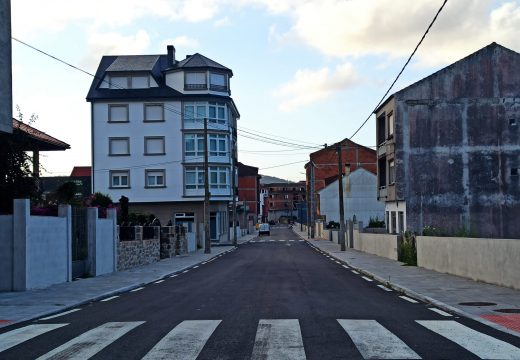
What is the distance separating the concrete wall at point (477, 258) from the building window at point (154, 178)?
41150 millimetres

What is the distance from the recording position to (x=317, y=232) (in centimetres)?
8088

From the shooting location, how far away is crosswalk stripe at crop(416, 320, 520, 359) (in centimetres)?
780

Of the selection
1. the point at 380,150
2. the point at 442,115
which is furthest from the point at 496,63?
the point at 380,150

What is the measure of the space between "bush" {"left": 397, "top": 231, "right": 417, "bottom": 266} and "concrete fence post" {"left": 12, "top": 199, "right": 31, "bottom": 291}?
49.3 ft

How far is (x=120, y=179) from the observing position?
62031 millimetres

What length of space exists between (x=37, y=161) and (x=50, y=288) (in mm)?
8540

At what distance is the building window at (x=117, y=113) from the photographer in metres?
61.8

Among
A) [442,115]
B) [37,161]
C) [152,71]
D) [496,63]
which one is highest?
[152,71]

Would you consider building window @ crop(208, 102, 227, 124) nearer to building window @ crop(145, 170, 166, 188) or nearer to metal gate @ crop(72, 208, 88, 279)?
building window @ crop(145, 170, 166, 188)

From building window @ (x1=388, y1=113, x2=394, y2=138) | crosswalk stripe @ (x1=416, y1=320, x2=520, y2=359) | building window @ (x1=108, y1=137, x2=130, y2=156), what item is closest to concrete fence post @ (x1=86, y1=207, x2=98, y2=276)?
crosswalk stripe @ (x1=416, y1=320, x2=520, y2=359)

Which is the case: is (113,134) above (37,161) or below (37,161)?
above

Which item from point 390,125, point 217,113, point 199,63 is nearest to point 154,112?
point 217,113

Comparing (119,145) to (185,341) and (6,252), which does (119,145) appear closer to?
(6,252)

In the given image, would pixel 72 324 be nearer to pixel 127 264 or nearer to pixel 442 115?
pixel 127 264
